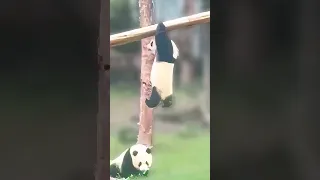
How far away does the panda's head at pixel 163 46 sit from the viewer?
100 centimetres

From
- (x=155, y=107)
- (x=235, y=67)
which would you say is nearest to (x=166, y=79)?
(x=155, y=107)

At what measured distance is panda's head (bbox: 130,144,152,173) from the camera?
996mm

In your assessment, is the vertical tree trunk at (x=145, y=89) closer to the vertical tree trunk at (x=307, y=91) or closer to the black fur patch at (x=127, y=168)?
the black fur patch at (x=127, y=168)

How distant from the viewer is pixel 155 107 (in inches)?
40.0

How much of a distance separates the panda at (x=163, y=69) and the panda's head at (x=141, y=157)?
10cm

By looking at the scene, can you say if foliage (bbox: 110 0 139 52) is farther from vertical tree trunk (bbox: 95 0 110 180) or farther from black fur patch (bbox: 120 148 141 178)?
black fur patch (bbox: 120 148 141 178)

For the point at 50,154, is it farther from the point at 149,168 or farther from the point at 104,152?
the point at 149,168

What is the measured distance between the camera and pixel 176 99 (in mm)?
1004

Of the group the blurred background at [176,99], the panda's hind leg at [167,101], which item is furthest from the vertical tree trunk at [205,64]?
the panda's hind leg at [167,101]

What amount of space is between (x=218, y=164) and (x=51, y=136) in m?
0.30

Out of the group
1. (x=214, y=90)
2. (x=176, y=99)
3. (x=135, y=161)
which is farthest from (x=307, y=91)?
(x=135, y=161)

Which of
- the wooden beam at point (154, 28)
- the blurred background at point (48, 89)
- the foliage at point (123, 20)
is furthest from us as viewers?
the wooden beam at point (154, 28)

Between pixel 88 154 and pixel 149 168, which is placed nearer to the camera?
pixel 88 154

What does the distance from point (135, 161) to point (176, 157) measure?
100mm
